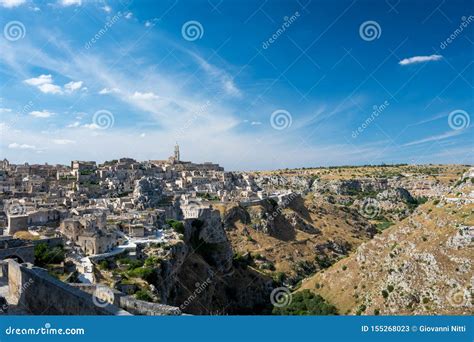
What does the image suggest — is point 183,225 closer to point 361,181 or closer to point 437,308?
point 437,308

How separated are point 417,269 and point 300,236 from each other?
3002cm

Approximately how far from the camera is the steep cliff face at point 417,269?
2883cm

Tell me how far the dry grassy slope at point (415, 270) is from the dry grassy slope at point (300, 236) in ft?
41.2

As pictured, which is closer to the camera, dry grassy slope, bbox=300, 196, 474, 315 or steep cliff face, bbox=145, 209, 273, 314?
dry grassy slope, bbox=300, 196, 474, 315

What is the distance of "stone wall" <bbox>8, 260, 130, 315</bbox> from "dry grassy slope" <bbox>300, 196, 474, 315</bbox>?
2519cm

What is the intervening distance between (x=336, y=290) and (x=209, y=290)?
433 inches

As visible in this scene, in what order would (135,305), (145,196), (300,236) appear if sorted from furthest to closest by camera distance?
(300,236)
(145,196)
(135,305)

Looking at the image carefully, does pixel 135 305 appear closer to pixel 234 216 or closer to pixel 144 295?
pixel 144 295

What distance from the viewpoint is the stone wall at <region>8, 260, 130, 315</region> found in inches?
344

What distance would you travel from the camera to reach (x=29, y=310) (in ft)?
35.8

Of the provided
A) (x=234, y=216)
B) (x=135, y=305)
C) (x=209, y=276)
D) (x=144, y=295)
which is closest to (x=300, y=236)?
(x=234, y=216)

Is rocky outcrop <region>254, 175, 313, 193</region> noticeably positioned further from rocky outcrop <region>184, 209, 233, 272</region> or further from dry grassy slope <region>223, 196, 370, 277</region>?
rocky outcrop <region>184, 209, 233, 272</region>

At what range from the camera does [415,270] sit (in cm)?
3162

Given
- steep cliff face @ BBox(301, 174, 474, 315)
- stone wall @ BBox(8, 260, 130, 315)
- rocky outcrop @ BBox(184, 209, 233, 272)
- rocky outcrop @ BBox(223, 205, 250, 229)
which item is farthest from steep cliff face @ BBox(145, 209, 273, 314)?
stone wall @ BBox(8, 260, 130, 315)
